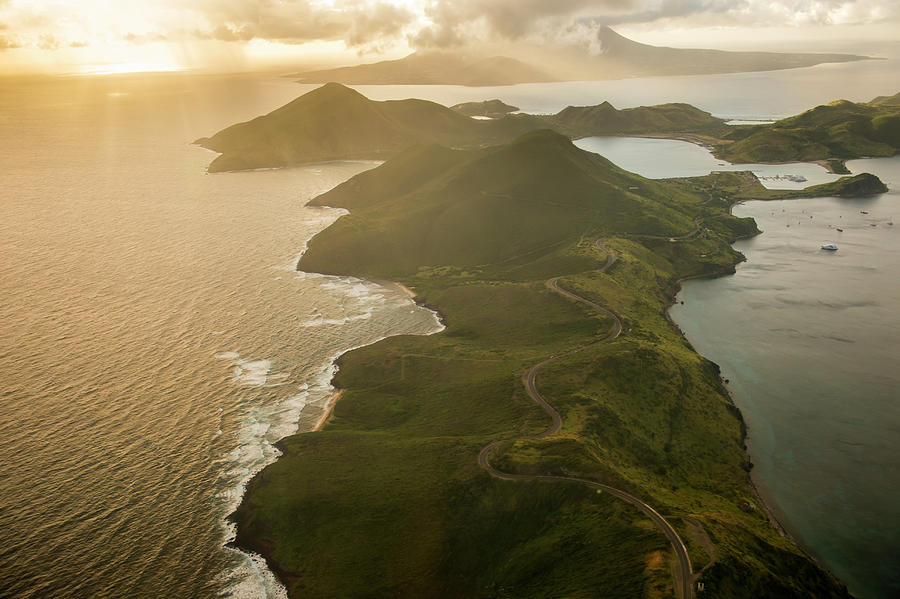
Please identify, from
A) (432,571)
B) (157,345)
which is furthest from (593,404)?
(157,345)

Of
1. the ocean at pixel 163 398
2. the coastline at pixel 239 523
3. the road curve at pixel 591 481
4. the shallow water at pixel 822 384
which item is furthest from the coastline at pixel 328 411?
the shallow water at pixel 822 384

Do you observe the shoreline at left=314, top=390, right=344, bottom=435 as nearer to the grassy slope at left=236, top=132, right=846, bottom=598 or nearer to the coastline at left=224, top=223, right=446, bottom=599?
the coastline at left=224, top=223, right=446, bottom=599

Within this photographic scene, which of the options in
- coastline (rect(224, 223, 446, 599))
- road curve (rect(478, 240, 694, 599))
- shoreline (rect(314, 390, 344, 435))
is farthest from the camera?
shoreline (rect(314, 390, 344, 435))

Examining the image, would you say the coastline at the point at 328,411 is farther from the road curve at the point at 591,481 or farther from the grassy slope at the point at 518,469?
the road curve at the point at 591,481

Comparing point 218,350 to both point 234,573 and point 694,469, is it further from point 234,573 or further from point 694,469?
point 694,469

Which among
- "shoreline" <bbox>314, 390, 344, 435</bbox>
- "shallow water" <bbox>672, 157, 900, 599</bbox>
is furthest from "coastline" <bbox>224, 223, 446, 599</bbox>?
"shallow water" <bbox>672, 157, 900, 599</bbox>
